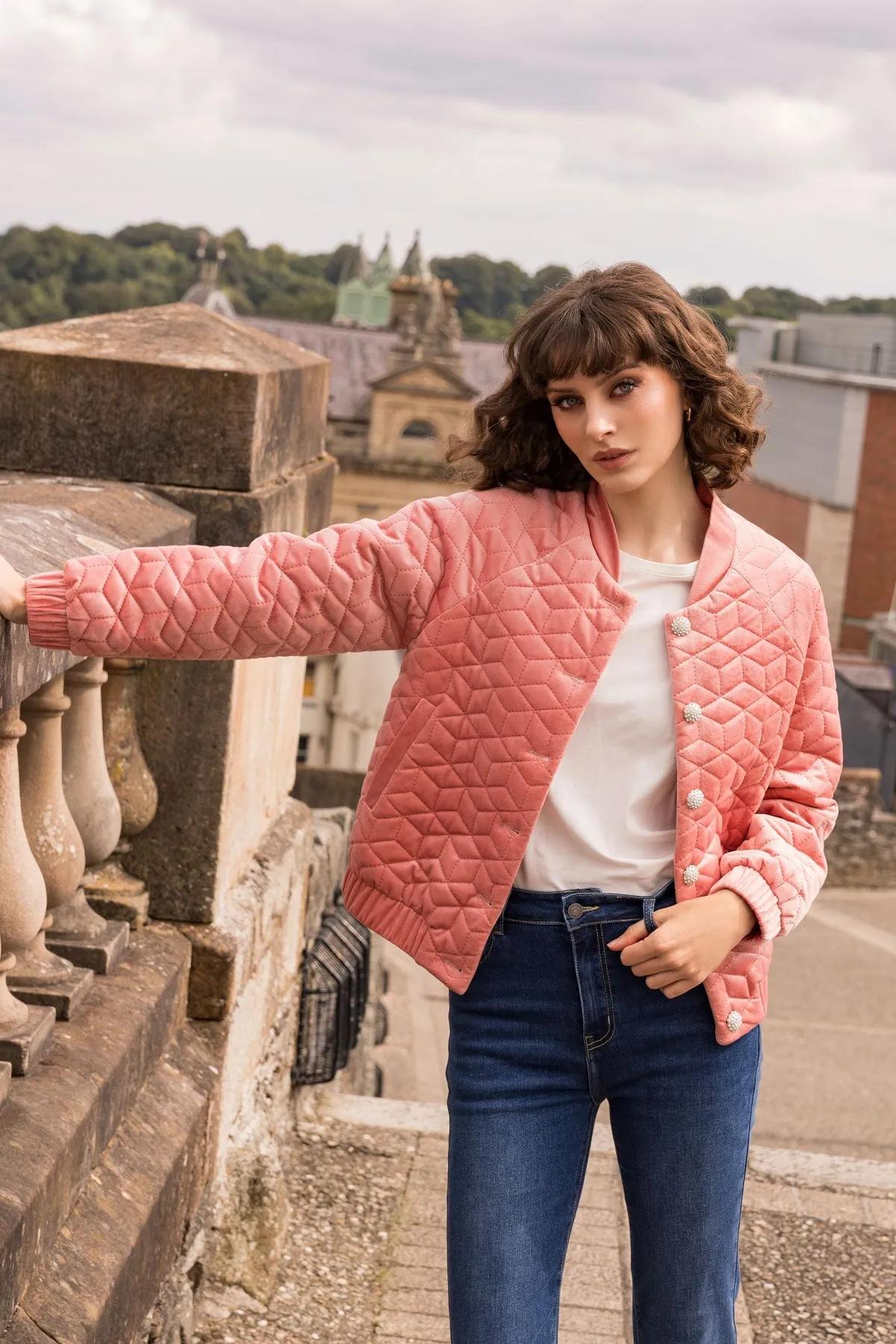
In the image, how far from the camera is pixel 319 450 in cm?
404

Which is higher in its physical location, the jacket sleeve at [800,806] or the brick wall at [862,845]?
the jacket sleeve at [800,806]

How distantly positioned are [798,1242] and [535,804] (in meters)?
2.22

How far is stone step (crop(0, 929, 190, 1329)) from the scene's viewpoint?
2.18 m

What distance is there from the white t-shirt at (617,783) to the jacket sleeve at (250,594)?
0.26m

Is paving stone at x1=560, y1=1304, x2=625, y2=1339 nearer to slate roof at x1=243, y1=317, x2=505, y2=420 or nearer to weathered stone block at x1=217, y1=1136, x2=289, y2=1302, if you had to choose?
weathered stone block at x1=217, y1=1136, x2=289, y2=1302

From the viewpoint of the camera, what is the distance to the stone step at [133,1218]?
226 cm

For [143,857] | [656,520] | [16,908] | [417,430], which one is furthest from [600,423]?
[417,430]

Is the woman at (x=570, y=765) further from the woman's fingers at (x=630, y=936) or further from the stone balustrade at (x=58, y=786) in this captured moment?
the stone balustrade at (x=58, y=786)

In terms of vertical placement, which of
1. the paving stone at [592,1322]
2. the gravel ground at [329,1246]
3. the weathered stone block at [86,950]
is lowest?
the gravel ground at [329,1246]

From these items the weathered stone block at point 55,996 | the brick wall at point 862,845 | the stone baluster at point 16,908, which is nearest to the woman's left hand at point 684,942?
the stone baluster at point 16,908

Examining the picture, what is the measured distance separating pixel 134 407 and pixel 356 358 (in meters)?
56.1

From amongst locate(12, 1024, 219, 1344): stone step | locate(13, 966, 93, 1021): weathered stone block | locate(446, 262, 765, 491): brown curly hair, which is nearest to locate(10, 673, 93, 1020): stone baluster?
locate(13, 966, 93, 1021): weathered stone block

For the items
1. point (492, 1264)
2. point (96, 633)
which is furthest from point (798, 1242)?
point (96, 633)

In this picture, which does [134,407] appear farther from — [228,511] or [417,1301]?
[417,1301]
